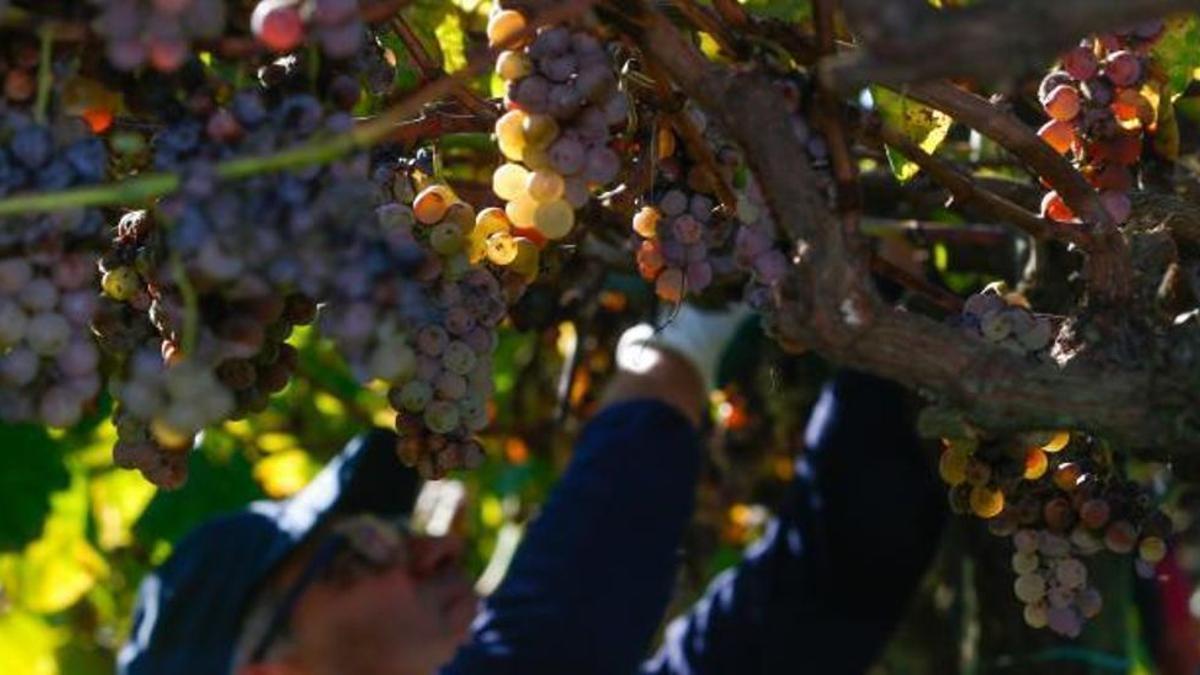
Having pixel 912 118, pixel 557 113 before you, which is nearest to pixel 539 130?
pixel 557 113

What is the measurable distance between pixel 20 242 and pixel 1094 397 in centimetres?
45

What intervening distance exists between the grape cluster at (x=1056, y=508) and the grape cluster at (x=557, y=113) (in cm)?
29

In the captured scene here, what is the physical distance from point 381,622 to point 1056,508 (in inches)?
45.1

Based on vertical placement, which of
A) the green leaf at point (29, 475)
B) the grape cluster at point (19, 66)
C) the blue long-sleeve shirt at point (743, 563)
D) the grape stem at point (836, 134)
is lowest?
the blue long-sleeve shirt at point (743, 563)

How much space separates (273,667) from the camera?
2.22 m

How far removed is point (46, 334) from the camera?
0.85m

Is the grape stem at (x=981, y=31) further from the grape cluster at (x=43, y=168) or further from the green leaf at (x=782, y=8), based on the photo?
the green leaf at (x=782, y=8)

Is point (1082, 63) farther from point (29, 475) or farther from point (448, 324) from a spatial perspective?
point (29, 475)

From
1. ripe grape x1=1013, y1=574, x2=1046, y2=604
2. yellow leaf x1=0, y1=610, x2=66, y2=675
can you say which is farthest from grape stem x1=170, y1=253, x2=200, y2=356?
yellow leaf x1=0, y1=610, x2=66, y2=675

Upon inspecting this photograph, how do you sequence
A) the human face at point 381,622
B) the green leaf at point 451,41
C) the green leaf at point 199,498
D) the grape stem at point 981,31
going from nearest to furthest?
the grape stem at point 981,31 < the green leaf at point 451,41 < the human face at point 381,622 < the green leaf at point 199,498

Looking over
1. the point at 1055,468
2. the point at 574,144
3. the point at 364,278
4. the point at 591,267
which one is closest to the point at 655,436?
the point at 591,267

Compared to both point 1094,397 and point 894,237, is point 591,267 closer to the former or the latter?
point 894,237

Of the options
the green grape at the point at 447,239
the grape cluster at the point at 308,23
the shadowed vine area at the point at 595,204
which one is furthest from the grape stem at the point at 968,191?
the grape cluster at the point at 308,23

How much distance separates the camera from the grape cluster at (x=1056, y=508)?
1173 mm
